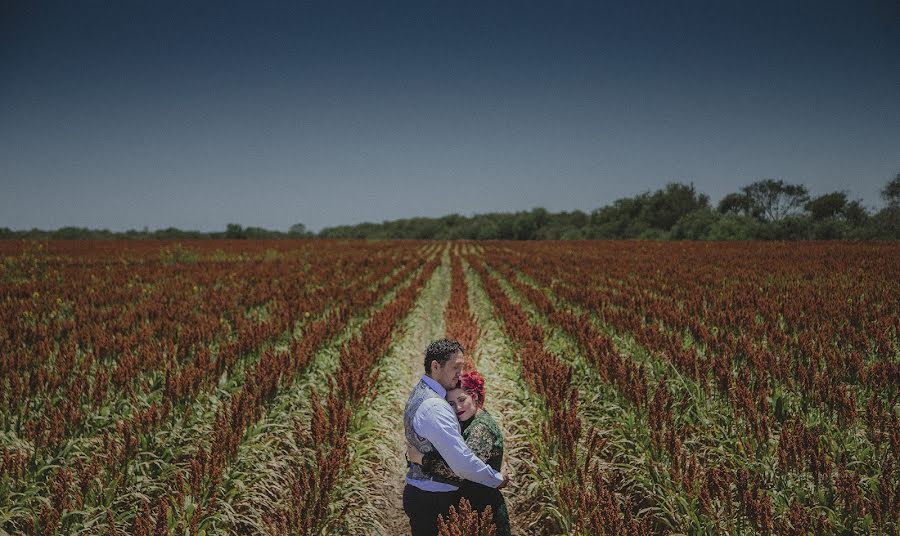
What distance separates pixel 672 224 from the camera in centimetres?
7662

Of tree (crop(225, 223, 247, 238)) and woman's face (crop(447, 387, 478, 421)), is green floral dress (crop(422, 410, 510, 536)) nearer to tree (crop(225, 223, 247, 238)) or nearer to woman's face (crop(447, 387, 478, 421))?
woman's face (crop(447, 387, 478, 421))

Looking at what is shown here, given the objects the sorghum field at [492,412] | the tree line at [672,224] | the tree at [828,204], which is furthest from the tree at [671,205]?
the sorghum field at [492,412]

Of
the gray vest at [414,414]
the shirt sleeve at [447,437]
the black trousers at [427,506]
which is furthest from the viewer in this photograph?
the black trousers at [427,506]

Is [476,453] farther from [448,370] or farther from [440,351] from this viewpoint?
[440,351]

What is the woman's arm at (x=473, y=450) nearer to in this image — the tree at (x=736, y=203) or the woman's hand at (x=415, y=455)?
the woman's hand at (x=415, y=455)

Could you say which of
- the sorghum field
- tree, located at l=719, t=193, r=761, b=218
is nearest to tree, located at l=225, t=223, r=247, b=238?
the sorghum field

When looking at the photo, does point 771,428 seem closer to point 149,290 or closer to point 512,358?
point 512,358

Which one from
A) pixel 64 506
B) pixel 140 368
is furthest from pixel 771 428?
pixel 140 368

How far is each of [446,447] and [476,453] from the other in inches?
A: 14.5

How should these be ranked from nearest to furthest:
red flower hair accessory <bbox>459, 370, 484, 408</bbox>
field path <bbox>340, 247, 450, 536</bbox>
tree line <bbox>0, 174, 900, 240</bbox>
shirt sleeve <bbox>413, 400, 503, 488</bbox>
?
1. shirt sleeve <bbox>413, 400, 503, 488</bbox>
2. red flower hair accessory <bbox>459, 370, 484, 408</bbox>
3. field path <bbox>340, 247, 450, 536</bbox>
4. tree line <bbox>0, 174, 900, 240</bbox>

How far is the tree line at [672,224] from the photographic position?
136 ft

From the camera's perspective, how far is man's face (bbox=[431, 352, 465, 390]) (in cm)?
254

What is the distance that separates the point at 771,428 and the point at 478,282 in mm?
14029

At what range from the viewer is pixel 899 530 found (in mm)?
2521
